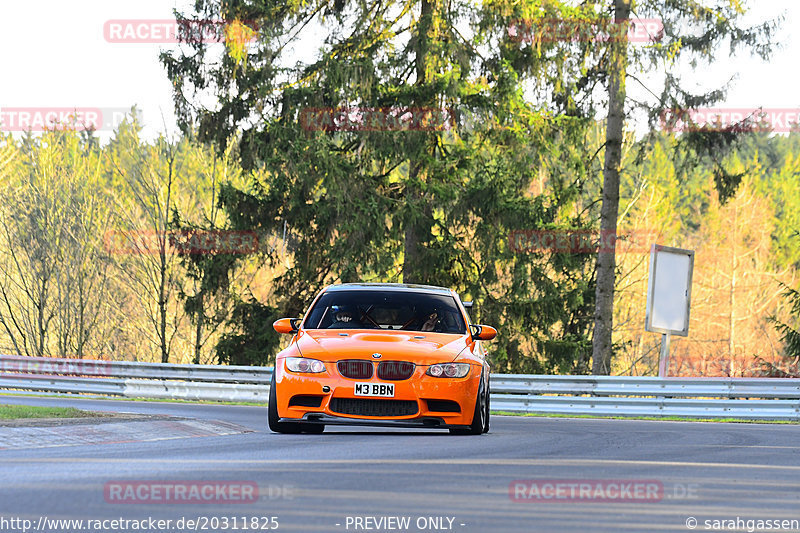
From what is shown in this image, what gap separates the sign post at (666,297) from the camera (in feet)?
78.7

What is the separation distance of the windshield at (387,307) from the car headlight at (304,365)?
1.10 m

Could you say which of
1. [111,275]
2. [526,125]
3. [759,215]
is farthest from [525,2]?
[759,215]

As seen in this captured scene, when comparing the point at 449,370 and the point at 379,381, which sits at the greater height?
the point at 449,370

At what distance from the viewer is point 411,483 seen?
7.83 meters

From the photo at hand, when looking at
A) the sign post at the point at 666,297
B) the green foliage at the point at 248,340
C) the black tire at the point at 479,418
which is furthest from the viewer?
the green foliage at the point at 248,340

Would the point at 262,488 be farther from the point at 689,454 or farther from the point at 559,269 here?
the point at 559,269

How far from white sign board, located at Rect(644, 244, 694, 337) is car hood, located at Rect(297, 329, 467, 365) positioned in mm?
12303

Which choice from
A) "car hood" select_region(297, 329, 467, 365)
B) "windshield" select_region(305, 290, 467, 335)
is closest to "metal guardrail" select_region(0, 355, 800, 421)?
"windshield" select_region(305, 290, 467, 335)

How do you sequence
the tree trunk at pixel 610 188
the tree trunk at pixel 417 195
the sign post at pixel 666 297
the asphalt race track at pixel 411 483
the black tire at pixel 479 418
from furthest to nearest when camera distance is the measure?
1. the tree trunk at pixel 417 195
2. the tree trunk at pixel 610 188
3. the sign post at pixel 666 297
4. the black tire at pixel 479 418
5. the asphalt race track at pixel 411 483

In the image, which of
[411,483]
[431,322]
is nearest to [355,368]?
[431,322]

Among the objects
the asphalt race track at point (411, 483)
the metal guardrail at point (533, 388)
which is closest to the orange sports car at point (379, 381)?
the asphalt race track at point (411, 483)

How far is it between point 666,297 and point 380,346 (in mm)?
13527

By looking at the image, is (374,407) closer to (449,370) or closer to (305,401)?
(305,401)

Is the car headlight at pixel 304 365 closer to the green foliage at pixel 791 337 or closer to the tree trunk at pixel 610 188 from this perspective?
the green foliage at pixel 791 337
